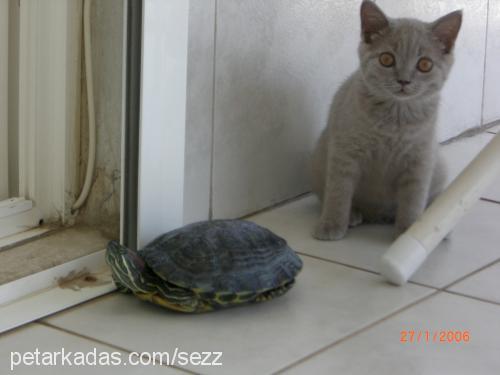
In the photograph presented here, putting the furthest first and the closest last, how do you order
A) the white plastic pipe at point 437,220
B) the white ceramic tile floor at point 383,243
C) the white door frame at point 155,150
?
1. the white ceramic tile floor at point 383,243
2. the white plastic pipe at point 437,220
3. the white door frame at point 155,150

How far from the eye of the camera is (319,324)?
1581 millimetres

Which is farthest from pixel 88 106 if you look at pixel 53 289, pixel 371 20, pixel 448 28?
pixel 448 28

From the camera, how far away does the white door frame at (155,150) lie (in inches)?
64.5

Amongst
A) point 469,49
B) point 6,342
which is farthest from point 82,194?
point 469,49

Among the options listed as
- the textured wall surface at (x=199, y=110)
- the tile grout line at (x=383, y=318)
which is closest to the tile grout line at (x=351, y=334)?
the tile grout line at (x=383, y=318)

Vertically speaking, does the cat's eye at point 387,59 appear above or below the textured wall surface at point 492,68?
above

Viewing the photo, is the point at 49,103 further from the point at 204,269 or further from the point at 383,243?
the point at 383,243

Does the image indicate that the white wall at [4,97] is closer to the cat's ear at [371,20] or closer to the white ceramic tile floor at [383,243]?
the white ceramic tile floor at [383,243]

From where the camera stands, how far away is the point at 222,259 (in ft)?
5.17

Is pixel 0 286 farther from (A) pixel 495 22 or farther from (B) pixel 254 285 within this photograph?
(A) pixel 495 22

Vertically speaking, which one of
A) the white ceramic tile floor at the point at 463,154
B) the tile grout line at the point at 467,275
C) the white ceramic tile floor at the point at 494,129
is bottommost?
the tile grout line at the point at 467,275

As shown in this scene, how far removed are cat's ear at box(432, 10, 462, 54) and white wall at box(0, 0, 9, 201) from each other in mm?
916

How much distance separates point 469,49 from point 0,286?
184 cm

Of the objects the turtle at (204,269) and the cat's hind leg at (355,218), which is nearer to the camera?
the turtle at (204,269)
